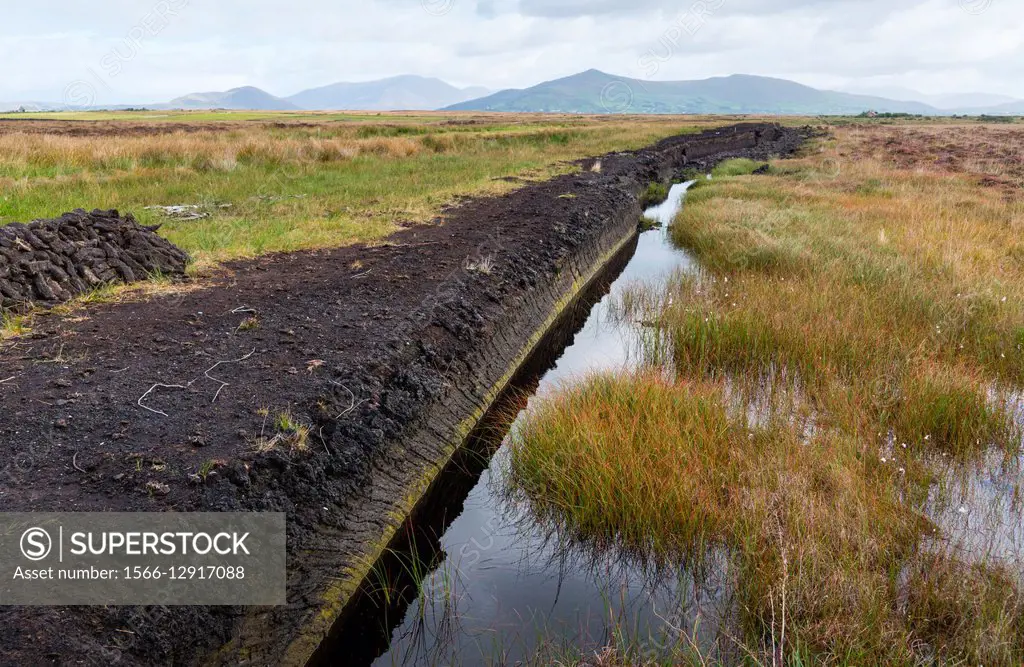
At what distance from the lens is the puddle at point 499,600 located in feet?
12.0

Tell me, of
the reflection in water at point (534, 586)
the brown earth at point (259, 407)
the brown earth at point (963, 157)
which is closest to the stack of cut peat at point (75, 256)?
the brown earth at point (259, 407)

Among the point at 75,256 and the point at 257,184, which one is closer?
the point at 75,256

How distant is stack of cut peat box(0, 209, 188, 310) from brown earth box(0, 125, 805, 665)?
612 millimetres

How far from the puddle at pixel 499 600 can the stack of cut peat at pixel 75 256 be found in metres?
4.95

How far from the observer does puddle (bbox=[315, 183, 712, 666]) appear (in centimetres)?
367

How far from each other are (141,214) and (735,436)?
→ 10.6 meters

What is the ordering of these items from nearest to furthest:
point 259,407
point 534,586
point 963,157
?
point 534,586 < point 259,407 < point 963,157

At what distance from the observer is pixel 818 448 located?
4.99 metres

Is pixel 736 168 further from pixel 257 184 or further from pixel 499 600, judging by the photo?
pixel 499 600

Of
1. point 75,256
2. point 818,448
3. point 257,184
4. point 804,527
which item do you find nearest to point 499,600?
point 804,527

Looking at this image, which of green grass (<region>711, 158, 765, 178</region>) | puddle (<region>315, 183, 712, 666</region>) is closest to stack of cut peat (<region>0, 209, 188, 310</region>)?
puddle (<region>315, 183, 712, 666</region>)

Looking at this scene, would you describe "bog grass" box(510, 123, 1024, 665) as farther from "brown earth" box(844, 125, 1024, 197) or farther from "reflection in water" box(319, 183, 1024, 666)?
"brown earth" box(844, 125, 1024, 197)

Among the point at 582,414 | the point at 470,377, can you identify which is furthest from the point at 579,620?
the point at 470,377

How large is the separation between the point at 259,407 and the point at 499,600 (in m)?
2.23
